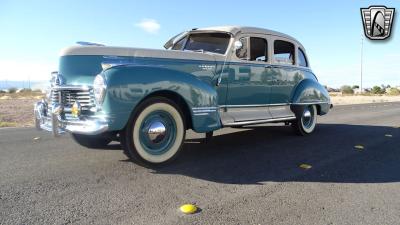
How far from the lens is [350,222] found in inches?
123

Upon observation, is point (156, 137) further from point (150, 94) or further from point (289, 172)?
point (289, 172)

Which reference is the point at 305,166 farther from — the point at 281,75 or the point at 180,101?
the point at 281,75

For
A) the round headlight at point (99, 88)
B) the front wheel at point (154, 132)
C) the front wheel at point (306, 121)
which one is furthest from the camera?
the front wheel at point (306, 121)

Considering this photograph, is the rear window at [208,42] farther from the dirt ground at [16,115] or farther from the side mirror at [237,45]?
the dirt ground at [16,115]

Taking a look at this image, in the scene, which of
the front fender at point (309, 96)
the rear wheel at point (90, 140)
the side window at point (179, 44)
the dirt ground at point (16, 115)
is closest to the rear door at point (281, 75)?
the front fender at point (309, 96)

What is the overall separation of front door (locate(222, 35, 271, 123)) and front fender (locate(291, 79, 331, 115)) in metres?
1.06

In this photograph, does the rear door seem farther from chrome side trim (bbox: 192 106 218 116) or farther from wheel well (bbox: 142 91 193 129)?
wheel well (bbox: 142 91 193 129)

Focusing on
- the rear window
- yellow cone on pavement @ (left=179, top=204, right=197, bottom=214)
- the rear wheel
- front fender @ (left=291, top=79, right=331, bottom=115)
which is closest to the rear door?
front fender @ (left=291, top=79, right=331, bottom=115)

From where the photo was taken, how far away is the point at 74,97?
15.5 feet

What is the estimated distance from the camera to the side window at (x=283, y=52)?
6969 millimetres

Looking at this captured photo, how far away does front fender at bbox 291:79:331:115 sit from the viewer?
748cm

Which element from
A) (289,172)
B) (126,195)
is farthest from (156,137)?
(289,172)

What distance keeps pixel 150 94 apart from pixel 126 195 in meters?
1.41

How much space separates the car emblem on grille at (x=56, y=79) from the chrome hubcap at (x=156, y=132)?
1374 millimetres
